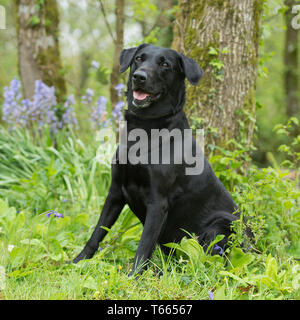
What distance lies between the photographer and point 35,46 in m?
5.98

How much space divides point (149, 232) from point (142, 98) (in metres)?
0.87

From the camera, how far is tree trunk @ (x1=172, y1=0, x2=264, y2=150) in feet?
11.9

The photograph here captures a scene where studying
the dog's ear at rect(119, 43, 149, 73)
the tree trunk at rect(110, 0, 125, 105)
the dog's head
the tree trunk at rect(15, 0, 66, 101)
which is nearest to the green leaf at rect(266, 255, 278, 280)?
the dog's head

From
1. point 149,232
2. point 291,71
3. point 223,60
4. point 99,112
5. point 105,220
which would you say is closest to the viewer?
point 149,232

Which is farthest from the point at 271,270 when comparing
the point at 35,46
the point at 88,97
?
the point at 35,46

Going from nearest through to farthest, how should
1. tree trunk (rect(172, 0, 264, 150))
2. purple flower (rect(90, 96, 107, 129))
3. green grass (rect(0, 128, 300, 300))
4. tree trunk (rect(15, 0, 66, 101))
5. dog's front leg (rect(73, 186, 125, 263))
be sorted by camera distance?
green grass (rect(0, 128, 300, 300)) < dog's front leg (rect(73, 186, 125, 263)) < tree trunk (rect(172, 0, 264, 150)) < purple flower (rect(90, 96, 107, 129)) < tree trunk (rect(15, 0, 66, 101))

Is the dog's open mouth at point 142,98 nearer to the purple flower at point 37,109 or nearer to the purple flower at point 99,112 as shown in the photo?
the purple flower at point 99,112

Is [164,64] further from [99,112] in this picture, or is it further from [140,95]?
[99,112]

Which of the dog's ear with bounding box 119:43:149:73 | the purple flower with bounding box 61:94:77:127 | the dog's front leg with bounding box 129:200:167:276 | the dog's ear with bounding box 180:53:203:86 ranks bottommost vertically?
the dog's front leg with bounding box 129:200:167:276

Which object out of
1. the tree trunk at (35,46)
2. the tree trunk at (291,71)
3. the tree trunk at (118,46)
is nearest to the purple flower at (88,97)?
the tree trunk at (118,46)

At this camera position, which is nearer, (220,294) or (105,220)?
(220,294)

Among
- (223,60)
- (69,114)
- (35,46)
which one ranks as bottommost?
(69,114)

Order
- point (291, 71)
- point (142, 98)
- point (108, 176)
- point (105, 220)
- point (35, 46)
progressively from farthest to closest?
point (291, 71), point (35, 46), point (108, 176), point (105, 220), point (142, 98)

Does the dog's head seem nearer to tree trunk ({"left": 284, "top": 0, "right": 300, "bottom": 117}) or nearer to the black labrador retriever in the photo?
the black labrador retriever
